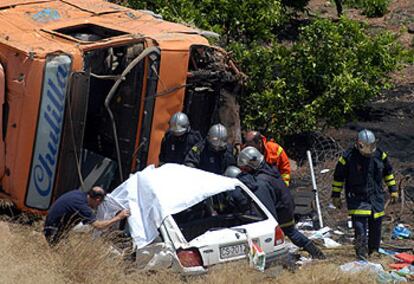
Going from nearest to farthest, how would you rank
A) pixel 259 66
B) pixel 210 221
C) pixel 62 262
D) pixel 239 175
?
1. pixel 62 262
2. pixel 210 221
3. pixel 239 175
4. pixel 259 66

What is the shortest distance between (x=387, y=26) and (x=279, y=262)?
15.8m

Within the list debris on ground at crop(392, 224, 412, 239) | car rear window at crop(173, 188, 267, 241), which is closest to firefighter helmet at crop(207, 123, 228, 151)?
car rear window at crop(173, 188, 267, 241)

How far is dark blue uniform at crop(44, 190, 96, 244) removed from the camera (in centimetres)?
928

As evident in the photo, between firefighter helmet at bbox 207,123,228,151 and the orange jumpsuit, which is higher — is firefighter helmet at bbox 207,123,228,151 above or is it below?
above

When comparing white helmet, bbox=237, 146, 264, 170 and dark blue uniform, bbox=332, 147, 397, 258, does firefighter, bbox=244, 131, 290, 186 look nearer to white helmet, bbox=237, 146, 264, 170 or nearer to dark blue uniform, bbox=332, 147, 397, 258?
dark blue uniform, bbox=332, 147, 397, 258

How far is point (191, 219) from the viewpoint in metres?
9.45

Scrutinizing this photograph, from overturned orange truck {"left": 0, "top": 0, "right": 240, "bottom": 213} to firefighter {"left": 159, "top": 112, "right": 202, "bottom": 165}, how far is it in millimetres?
110

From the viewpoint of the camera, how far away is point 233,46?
1554 cm

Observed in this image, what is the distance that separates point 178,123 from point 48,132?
4.96 ft

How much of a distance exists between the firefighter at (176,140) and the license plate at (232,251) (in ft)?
8.26

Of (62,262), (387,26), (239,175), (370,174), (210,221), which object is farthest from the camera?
(387,26)

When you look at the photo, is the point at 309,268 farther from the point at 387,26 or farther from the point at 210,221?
the point at 387,26

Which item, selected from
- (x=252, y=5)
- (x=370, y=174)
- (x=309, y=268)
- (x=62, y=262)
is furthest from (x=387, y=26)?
(x=62, y=262)

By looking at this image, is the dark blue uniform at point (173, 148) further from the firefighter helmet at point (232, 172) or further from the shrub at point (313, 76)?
the shrub at point (313, 76)
